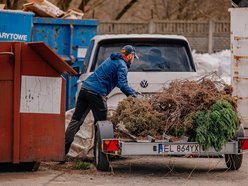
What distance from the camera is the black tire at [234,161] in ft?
38.2

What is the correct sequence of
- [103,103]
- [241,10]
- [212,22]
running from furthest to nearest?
1. [212,22]
2. [241,10]
3. [103,103]

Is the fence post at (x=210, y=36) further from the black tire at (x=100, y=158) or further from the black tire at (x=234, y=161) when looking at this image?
the black tire at (x=100, y=158)

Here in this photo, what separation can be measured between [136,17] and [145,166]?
25148 mm

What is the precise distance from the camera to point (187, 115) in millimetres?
11148

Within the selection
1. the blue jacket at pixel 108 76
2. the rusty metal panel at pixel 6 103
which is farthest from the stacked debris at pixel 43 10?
the rusty metal panel at pixel 6 103

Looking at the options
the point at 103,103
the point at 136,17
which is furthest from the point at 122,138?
the point at 136,17

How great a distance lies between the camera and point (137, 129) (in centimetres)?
1120

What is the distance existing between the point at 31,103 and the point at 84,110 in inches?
58.9

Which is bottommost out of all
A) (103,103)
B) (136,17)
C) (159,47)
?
(103,103)

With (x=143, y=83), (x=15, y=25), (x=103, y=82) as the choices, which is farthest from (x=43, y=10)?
(x=103, y=82)

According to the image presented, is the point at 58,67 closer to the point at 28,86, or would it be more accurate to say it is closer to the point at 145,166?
the point at 28,86

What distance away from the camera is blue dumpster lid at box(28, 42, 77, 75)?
35.3 feet

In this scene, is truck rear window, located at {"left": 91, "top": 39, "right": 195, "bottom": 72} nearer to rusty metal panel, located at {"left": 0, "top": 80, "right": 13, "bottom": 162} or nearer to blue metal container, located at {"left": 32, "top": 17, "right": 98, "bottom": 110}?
rusty metal panel, located at {"left": 0, "top": 80, "right": 13, "bottom": 162}

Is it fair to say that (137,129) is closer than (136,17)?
Yes
